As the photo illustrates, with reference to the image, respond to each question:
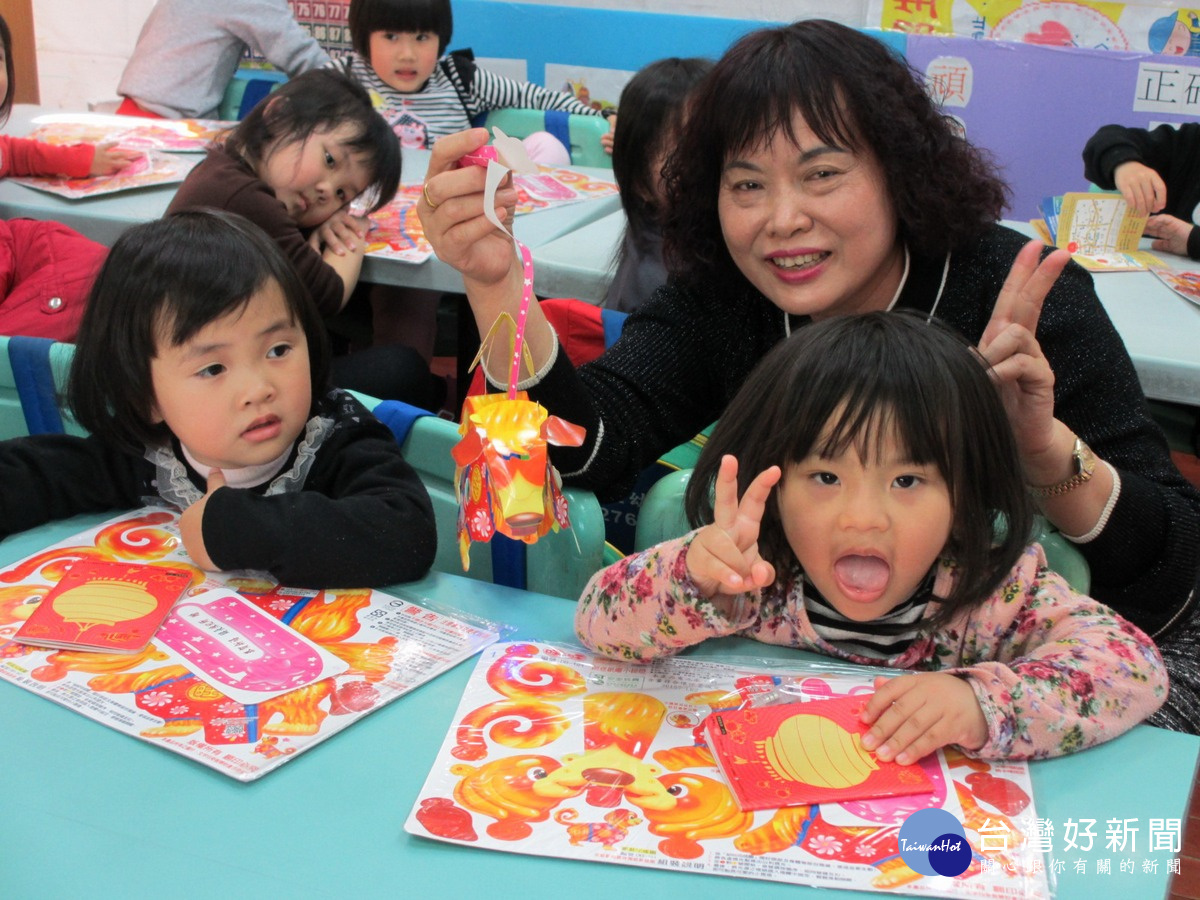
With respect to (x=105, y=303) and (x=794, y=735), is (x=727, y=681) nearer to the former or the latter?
(x=794, y=735)

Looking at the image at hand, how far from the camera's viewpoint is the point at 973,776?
886 millimetres

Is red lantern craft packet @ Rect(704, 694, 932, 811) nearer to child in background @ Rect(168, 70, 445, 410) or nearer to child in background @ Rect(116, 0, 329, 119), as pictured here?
child in background @ Rect(168, 70, 445, 410)

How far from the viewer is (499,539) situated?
1.28 meters

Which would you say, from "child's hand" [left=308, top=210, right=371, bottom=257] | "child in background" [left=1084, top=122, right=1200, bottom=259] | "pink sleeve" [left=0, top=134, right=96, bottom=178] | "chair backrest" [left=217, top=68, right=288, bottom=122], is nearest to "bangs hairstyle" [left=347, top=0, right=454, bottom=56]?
"chair backrest" [left=217, top=68, right=288, bottom=122]

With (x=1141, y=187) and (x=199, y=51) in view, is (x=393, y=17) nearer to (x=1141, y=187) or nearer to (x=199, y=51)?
(x=199, y=51)

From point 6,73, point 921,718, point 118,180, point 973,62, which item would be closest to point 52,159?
point 118,180

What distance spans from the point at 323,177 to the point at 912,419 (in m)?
1.70

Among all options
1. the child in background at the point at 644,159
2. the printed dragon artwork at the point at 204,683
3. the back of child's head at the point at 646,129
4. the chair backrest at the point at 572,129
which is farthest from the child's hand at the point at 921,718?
the chair backrest at the point at 572,129

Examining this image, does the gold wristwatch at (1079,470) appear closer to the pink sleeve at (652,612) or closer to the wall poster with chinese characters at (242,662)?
the pink sleeve at (652,612)

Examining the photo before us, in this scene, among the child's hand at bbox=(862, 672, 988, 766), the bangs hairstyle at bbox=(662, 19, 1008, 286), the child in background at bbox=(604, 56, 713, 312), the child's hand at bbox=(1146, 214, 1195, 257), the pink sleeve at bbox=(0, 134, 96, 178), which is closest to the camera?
the child's hand at bbox=(862, 672, 988, 766)

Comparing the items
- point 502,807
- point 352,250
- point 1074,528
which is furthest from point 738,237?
point 352,250

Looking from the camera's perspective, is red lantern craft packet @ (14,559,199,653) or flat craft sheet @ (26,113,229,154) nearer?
red lantern craft packet @ (14,559,199,653)

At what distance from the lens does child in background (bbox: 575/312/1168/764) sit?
0.93 m

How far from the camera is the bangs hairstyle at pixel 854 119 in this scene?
1.35 m
